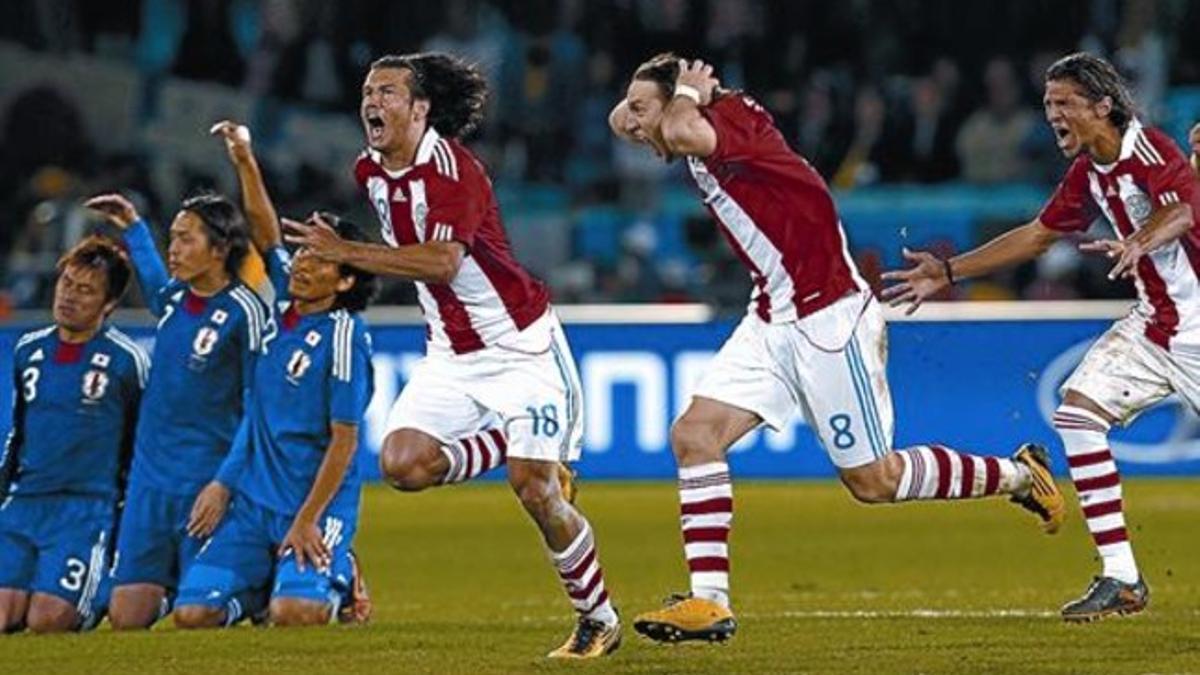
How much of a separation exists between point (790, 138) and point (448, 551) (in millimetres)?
7721

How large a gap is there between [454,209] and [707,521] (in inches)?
53.4

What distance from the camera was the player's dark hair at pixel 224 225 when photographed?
11.5m

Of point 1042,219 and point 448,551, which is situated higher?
point 1042,219

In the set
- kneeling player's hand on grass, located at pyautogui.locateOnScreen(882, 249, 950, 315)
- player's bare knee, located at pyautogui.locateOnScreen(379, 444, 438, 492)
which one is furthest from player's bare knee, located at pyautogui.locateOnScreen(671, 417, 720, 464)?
kneeling player's hand on grass, located at pyautogui.locateOnScreen(882, 249, 950, 315)

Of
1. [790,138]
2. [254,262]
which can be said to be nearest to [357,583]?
[254,262]

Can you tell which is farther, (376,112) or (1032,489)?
(1032,489)

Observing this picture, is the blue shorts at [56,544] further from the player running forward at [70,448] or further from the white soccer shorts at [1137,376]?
the white soccer shorts at [1137,376]

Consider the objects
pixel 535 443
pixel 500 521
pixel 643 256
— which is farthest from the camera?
pixel 643 256

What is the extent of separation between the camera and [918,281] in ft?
35.3

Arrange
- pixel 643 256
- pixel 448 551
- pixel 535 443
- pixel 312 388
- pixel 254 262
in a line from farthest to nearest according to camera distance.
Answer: pixel 643 256 → pixel 448 551 → pixel 254 262 → pixel 312 388 → pixel 535 443

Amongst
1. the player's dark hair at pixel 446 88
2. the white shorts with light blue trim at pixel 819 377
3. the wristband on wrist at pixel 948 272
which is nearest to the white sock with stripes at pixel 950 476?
the white shorts with light blue trim at pixel 819 377

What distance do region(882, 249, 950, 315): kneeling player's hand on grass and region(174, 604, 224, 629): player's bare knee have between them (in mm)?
2859

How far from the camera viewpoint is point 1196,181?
10.6 meters

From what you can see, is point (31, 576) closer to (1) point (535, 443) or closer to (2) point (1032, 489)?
(1) point (535, 443)
